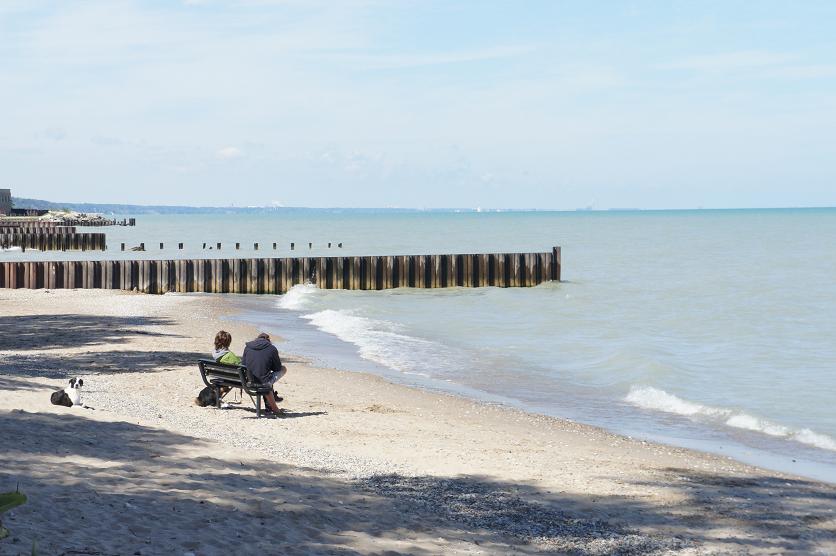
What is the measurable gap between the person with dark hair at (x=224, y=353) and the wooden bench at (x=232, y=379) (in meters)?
0.18

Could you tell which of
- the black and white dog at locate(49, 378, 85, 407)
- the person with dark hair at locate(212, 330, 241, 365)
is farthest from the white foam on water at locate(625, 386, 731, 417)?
the black and white dog at locate(49, 378, 85, 407)

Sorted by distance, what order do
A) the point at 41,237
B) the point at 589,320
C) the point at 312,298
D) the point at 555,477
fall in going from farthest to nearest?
the point at 41,237 < the point at 312,298 < the point at 589,320 < the point at 555,477

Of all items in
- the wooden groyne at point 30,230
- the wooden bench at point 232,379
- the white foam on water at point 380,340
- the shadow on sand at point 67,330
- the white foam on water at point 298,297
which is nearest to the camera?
the wooden bench at point 232,379

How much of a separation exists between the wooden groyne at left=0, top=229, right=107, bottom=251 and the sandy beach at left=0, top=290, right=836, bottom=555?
65.8 metres

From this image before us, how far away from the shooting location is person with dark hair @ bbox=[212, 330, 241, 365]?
15.0m

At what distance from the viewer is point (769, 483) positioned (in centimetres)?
1166

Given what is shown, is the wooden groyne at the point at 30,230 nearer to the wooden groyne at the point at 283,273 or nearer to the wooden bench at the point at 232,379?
the wooden groyne at the point at 283,273

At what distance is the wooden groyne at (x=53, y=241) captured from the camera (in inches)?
3059

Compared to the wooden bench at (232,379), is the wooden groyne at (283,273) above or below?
above

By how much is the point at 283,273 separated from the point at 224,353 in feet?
89.6

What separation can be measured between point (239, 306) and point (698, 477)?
85.8ft

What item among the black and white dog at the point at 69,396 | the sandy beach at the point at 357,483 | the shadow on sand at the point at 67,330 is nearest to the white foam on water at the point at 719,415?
the sandy beach at the point at 357,483

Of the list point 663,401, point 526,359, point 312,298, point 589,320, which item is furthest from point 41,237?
point 663,401

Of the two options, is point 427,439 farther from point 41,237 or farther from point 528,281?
point 41,237
